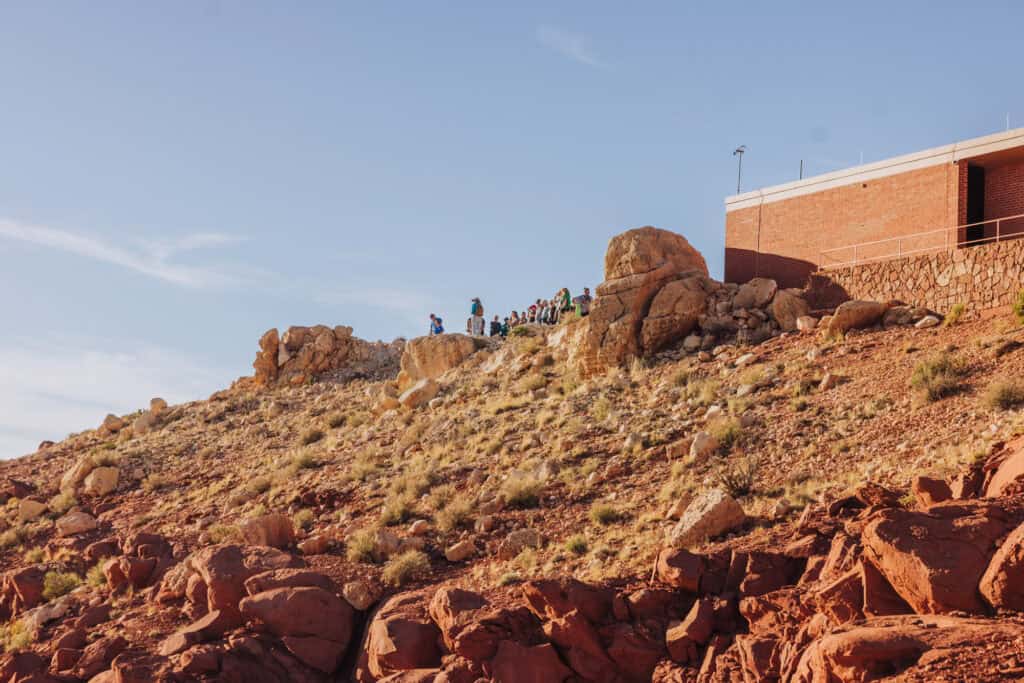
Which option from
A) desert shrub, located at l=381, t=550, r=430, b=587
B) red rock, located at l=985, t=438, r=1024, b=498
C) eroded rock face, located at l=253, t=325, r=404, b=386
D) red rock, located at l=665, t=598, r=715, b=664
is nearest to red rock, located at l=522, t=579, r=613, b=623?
red rock, located at l=665, t=598, r=715, b=664

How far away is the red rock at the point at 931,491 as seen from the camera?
496 inches

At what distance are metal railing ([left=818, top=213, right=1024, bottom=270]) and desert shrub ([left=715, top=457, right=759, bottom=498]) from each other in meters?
10.5

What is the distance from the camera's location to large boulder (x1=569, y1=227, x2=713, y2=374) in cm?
2612

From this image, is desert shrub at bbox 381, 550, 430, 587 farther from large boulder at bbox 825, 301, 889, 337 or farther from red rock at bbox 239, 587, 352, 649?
large boulder at bbox 825, 301, 889, 337

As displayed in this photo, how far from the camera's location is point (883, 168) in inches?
1089

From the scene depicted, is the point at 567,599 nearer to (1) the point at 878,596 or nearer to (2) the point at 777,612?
(2) the point at 777,612

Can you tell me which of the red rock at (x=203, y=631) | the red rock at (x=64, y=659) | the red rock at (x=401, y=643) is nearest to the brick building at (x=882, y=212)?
the red rock at (x=401, y=643)

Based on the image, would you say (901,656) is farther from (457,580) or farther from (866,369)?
(866,369)

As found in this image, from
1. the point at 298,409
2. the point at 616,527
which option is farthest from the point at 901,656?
the point at 298,409

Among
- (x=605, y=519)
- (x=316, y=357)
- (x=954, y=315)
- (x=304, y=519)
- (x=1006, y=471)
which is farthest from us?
(x=316, y=357)

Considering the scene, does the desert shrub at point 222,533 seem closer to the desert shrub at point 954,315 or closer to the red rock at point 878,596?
the red rock at point 878,596

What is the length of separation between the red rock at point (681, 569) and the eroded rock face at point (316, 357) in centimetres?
2484

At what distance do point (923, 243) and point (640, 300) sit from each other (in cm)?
718

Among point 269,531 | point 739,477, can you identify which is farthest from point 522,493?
point 269,531
